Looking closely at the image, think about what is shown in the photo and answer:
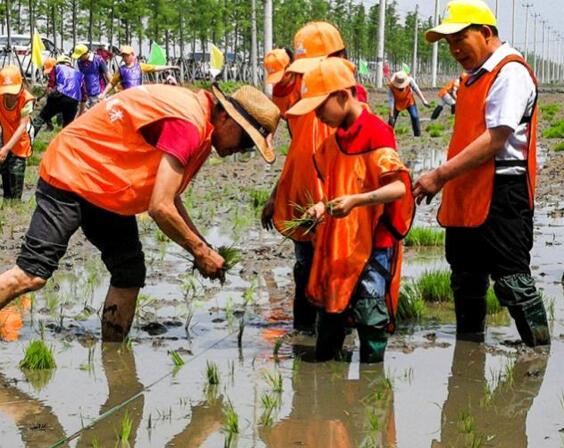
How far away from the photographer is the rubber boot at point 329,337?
216 inches

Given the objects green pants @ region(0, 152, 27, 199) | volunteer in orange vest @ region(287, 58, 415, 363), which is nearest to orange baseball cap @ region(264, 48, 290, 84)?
volunteer in orange vest @ region(287, 58, 415, 363)

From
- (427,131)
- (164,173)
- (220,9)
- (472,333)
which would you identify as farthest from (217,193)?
(220,9)

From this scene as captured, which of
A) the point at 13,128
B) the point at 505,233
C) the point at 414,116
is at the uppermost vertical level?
the point at 505,233

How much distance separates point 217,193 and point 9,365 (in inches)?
292

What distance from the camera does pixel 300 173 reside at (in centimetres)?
596

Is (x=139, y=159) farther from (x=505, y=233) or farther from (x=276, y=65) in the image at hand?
(x=505, y=233)

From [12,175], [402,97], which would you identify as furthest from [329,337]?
[402,97]

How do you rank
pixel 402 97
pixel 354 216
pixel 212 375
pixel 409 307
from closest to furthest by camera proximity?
pixel 212 375 < pixel 354 216 < pixel 409 307 < pixel 402 97

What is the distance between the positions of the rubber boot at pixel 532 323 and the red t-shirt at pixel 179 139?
6.06 ft

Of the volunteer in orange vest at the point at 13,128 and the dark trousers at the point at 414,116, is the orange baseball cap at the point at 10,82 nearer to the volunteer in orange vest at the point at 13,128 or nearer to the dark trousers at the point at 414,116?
the volunteer in orange vest at the point at 13,128

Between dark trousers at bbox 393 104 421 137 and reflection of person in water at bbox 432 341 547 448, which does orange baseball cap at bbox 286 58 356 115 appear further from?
dark trousers at bbox 393 104 421 137

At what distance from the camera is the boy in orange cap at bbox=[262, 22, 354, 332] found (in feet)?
19.5

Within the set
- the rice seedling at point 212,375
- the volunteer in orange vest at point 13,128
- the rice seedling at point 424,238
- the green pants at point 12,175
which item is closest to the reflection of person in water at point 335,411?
the rice seedling at point 212,375

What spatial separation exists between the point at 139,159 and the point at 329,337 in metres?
1.25
